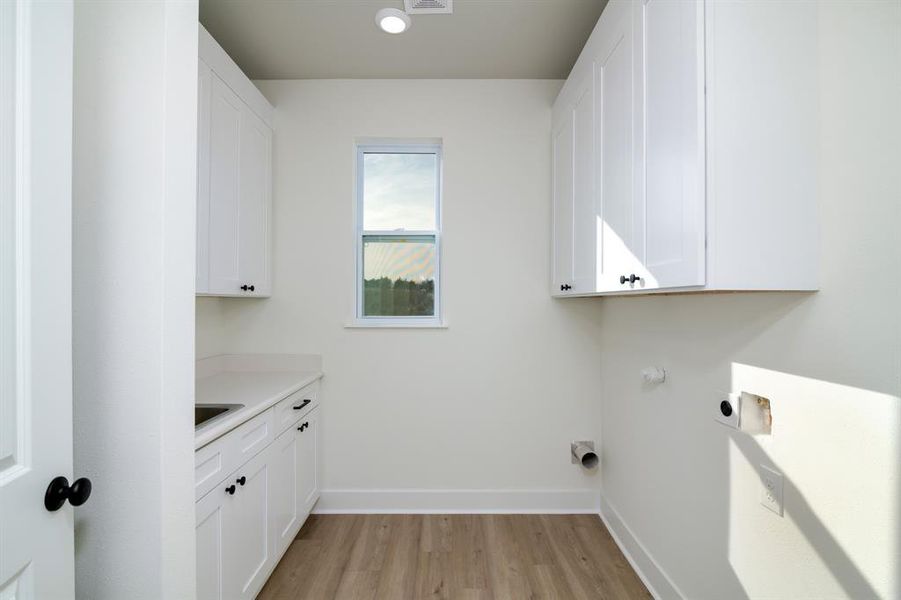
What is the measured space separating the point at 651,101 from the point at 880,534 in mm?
1258

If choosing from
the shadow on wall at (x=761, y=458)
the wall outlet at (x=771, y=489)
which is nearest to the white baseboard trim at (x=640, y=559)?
the shadow on wall at (x=761, y=458)

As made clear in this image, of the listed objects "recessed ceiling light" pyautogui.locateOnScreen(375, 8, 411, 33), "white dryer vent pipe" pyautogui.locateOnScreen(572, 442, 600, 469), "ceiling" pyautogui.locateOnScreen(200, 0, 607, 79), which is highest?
"ceiling" pyautogui.locateOnScreen(200, 0, 607, 79)

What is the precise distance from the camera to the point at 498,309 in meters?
2.54

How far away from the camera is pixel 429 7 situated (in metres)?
1.91

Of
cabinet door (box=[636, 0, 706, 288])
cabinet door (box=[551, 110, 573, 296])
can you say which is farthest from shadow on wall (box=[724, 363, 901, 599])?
cabinet door (box=[551, 110, 573, 296])

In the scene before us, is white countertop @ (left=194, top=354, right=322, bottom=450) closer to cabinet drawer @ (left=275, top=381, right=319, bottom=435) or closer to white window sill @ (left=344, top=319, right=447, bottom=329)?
cabinet drawer @ (left=275, top=381, right=319, bottom=435)

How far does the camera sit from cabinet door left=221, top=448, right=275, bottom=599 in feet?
4.87

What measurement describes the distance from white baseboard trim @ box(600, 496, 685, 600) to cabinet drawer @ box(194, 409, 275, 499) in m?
1.83

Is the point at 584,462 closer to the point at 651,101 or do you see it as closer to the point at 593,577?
the point at 593,577

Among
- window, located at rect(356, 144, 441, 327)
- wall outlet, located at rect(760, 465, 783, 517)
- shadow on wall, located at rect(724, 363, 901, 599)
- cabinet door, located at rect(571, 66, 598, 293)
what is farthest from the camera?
window, located at rect(356, 144, 441, 327)

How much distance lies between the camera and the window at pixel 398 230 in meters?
2.66

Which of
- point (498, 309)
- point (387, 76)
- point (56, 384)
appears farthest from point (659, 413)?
point (387, 76)

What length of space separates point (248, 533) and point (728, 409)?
73.2 inches

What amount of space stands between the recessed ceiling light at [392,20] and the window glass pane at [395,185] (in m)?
0.80
